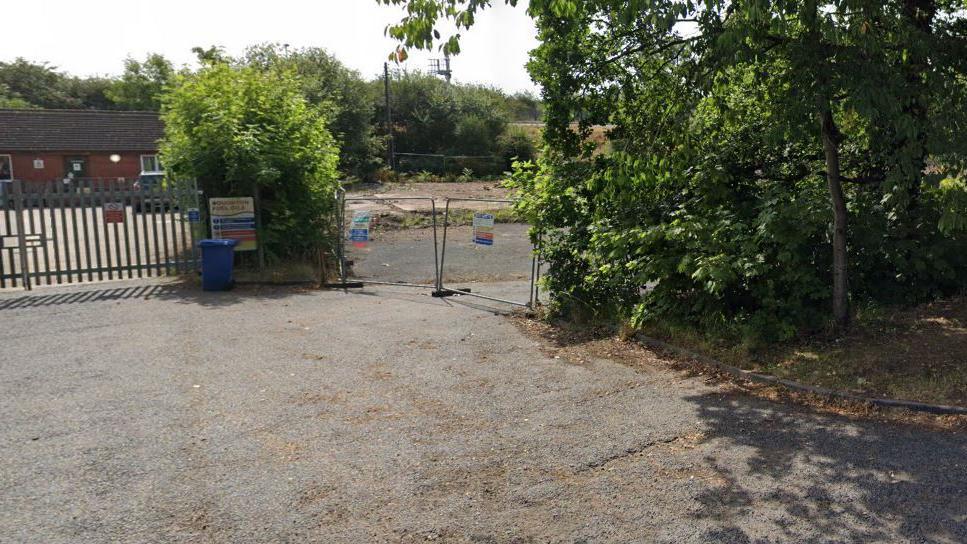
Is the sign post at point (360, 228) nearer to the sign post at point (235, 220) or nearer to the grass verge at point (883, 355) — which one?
the sign post at point (235, 220)

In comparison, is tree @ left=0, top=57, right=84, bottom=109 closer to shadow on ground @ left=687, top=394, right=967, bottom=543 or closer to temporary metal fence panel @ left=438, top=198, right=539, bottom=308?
temporary metal fence panel @ left=438, top=198, right=539, bottom=308

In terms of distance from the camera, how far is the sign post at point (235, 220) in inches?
562

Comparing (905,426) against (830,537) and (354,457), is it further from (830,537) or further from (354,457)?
(354,457)

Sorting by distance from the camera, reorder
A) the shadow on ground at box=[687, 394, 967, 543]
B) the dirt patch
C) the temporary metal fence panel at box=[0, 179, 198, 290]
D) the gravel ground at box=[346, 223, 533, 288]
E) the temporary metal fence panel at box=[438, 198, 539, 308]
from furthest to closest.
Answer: the dirt patch, the gravel ground at box=[346, 223, 533, 288], the temporary metal fence panel at box=[0, 179, 198, 290], the temporary metal fence panel at box=[438, 198, 539, 308], the shadow on ground at box=[687, 394, 967, 543]

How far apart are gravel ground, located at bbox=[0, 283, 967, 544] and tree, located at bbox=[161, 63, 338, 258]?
5.46 m

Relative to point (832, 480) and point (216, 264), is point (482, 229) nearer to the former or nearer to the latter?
point (216, 264)

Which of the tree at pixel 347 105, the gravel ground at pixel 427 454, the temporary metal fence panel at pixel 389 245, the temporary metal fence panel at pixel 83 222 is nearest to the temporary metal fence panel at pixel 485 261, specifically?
the temporary metal fence panel at pixel 389 245

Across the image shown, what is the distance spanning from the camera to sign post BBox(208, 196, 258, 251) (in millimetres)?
14266

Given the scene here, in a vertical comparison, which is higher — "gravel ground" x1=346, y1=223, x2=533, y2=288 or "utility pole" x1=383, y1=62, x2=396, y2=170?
"utility pole" x1=383, y1=62, x2=396, y2=170

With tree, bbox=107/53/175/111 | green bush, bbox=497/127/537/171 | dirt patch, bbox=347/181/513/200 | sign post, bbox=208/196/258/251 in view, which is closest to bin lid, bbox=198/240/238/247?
sign post, bbox=208/196/258/251

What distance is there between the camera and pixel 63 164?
46.7 metres

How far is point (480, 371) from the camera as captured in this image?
8375 mm

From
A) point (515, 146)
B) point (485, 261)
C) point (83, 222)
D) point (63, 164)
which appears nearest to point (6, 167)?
point (63, 164)

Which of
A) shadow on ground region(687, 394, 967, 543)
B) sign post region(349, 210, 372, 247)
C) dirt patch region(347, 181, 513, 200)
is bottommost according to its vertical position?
shadow on ground region(687, 394, 967, 543)
